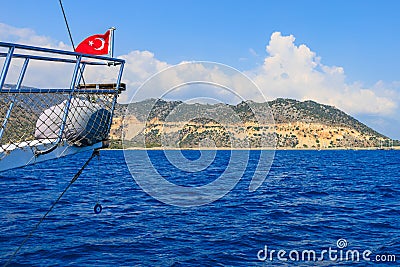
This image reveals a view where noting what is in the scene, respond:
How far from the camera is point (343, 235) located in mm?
17984

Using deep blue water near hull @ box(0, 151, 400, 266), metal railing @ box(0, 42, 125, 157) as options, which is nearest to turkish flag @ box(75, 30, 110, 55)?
metal railing @ box(0, 42, 125, 157)

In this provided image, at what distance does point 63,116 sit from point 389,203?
26.3m

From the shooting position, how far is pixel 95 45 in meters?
9.91

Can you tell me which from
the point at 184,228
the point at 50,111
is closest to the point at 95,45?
the point at 50,111

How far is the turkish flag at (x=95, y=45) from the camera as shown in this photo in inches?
386

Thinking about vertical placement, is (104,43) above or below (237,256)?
above

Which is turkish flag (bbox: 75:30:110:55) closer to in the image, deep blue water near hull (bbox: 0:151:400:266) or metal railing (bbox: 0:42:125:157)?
metal railing (bbox: 0:42:125:157)

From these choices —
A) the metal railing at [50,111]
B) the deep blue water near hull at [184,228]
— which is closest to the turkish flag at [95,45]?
the metal railing at [50,111]

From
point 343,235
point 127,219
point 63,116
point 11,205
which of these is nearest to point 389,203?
point 343,235

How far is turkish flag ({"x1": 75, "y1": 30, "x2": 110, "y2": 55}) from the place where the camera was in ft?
32.1

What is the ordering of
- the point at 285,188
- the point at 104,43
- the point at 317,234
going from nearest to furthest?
the point at 104,43 → the point at 317,234 → the point at 285,188

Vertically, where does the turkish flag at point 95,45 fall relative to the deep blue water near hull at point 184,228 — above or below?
above

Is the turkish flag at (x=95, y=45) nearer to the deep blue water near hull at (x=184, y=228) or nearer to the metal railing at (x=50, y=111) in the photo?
the metal railing at (x=50, y=111)

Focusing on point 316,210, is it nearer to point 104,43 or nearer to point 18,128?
point 104,43
